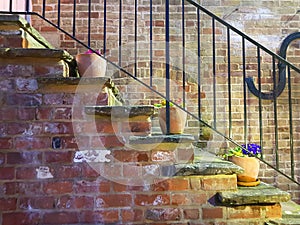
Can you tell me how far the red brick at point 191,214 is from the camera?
1879 mm

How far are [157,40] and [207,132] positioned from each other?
121 centimetres

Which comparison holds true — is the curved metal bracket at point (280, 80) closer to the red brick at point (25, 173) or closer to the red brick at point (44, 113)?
the red brick at point (44, 113)

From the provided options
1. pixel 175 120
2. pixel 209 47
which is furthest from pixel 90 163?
pixel 209 47

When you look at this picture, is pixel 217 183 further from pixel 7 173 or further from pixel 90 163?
pixel 7 173

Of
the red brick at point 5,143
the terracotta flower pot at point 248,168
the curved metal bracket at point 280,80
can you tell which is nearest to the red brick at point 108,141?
the red brick at point 5,143

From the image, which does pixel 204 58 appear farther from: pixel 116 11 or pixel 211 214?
pixel 211 214

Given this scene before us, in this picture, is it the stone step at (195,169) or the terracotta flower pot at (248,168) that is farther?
the terracotta flower pot at (248,168)

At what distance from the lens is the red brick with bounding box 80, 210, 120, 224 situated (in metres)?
1.84

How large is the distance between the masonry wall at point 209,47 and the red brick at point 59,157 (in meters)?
1.67

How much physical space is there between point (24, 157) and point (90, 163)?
1.27 feet

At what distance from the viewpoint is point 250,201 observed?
1.87 metres

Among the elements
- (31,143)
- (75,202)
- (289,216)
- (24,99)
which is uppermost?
(24,99)

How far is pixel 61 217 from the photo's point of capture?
5.98 ft

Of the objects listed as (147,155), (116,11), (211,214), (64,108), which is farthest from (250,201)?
(116,11)
